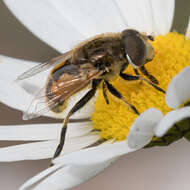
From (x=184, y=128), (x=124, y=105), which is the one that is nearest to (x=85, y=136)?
(x=124, y=105)

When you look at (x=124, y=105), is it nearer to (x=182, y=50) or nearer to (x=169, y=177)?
(x=182, y=50)

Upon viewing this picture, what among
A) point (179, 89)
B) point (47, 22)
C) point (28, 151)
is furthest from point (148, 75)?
point (47, 22)

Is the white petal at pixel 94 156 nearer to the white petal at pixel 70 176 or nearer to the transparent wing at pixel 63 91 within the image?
the white petal at pixel 70 176

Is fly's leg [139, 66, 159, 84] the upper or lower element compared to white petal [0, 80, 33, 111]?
lower

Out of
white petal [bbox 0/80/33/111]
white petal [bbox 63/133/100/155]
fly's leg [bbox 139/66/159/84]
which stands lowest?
white petal [bbox 63/133/100/155]

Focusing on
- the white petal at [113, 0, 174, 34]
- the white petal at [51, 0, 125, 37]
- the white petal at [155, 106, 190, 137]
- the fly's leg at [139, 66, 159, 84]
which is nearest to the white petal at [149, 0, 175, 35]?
the white petal at [113, 0, 174, 34]

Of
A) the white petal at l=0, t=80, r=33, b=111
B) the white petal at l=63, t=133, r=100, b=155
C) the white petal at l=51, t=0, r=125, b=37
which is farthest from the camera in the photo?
the white petal at l=51, t=0, r=125, b=37

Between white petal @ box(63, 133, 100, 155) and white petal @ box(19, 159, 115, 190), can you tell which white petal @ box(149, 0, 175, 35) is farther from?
white petal @ box(19, 159, 115, 190)

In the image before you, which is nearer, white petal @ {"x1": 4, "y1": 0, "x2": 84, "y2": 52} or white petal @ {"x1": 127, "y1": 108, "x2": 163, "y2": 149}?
white petal @ {"x1": 127, "y1": 108, "x2": 163, "y2": 149}
